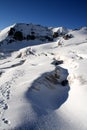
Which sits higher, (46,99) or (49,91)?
(49,91)

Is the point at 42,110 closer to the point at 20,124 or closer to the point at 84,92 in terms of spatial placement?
the point at 20,124

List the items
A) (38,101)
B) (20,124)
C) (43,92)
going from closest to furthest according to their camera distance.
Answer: (20,124), (38,101), (43,92)

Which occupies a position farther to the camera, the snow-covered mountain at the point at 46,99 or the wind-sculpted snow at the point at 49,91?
the wind-sculpted snow at the point at 49,91

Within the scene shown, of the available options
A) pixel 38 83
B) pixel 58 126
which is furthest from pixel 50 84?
pixel 58 126

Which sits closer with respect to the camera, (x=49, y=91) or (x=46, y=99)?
(x=46, y=99)

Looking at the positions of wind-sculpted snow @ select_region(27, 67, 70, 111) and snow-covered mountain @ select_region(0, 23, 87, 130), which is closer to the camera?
snow-covered mountain @ select_region(0, 23, 87, 130)

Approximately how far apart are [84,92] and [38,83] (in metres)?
4.86

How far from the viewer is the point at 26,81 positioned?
71.4 ft

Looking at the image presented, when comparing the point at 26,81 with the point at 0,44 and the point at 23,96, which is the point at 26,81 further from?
the point at 0,44

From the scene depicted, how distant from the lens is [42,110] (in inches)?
627

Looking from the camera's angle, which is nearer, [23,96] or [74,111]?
[74,111]

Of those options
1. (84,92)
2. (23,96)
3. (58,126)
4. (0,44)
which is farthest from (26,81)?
(0,44)

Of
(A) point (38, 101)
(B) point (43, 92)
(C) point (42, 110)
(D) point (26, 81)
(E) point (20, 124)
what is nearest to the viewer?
(E) point (20, 124)

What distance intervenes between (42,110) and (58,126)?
7.04 feet
